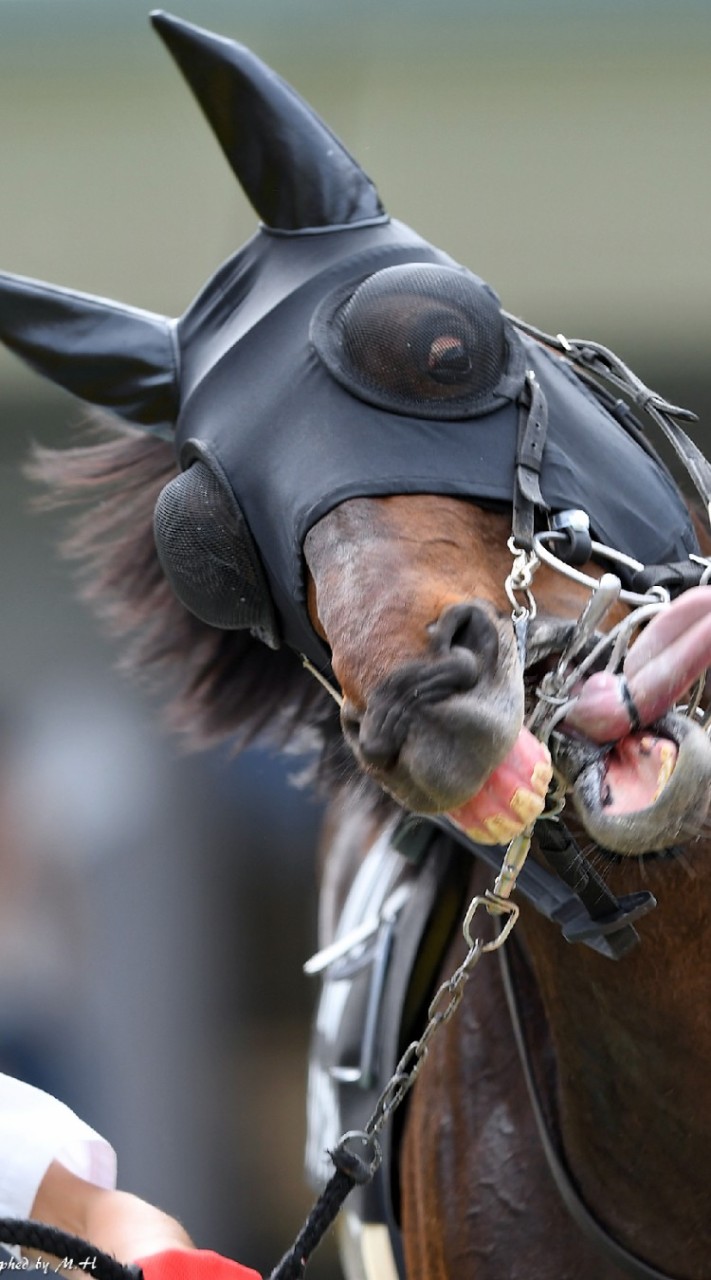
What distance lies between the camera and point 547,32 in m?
6.01

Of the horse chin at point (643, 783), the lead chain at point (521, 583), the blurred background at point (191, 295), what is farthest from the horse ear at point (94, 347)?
the blurred background at point (191, 295)

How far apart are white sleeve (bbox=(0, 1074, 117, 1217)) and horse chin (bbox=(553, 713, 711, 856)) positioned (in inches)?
28.4

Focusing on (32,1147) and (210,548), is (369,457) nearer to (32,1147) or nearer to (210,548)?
(210,548)

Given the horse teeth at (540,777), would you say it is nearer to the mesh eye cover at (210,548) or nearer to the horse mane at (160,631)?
the mesh eye cover at (210,548)

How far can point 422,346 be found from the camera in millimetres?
1760

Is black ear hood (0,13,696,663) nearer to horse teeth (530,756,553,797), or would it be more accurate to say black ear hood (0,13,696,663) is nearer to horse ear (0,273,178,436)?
horse ear (0,273,178,436)

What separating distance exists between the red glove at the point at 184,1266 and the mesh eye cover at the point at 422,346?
0.98 metres

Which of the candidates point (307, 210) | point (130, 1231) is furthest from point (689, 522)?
point (130, 1231)

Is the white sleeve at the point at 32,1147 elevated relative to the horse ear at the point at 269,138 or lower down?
lower down

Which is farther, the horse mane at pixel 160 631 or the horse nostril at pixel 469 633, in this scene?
the horse mane at pixel 160 631

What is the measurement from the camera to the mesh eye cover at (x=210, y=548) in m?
1.87

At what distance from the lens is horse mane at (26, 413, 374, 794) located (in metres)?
2.29

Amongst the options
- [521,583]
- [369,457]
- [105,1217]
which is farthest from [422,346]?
[105,1217]

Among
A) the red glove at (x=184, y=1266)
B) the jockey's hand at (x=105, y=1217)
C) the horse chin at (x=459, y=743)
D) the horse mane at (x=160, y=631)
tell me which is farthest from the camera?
the horse mane at (x=160, y=631)
